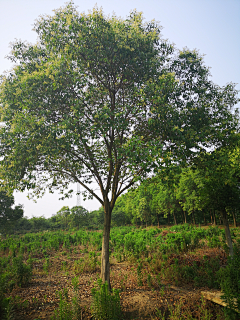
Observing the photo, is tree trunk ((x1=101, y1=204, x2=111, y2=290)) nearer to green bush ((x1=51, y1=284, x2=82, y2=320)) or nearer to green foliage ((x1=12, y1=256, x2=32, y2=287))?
green bush ((x1=51, y1=284, x2=82, y2=320))

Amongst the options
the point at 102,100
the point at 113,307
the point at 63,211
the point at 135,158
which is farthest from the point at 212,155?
the point at 63,211

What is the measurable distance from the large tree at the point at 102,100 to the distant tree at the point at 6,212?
20.1 m

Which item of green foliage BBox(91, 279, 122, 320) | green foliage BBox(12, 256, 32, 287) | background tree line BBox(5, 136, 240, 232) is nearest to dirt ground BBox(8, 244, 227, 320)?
green foliage BBox(12, 256, 32, 287)

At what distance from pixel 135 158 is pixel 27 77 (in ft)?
12.9

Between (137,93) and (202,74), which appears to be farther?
(202,74)

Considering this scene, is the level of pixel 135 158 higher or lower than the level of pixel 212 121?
lower

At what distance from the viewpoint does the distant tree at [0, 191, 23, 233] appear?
23594 millimetres

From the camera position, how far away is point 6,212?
2384 centimetres

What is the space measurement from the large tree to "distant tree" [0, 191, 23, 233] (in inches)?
793

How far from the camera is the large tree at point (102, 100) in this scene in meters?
5.71

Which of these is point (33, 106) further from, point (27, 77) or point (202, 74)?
point (202, 74)

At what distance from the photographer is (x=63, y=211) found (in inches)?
1435

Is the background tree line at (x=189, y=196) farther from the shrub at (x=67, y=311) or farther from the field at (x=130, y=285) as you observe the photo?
the shrub at (x=67, y=311)

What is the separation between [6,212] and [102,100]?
2287 cm
